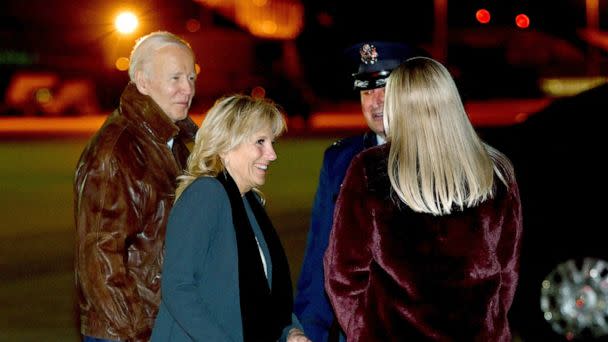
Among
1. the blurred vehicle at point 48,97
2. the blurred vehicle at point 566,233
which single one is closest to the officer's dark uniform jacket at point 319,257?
the blurred vehicle at point 566,233

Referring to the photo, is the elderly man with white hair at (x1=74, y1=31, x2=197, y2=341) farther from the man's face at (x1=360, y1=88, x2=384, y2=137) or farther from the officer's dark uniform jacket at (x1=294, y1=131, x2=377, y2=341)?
the man's face at (x1=360, y1=88, x2=384, y2=137)

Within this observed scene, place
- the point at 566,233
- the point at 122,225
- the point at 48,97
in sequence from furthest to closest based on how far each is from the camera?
1. the point at 48,97
2. the point at 566,233
3. the point at 122,225

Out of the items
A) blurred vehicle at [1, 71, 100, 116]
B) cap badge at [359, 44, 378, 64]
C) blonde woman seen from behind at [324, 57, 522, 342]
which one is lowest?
blurred vehicle at [1, 71, 100, 116]

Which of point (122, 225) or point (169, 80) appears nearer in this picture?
point (122, 225)

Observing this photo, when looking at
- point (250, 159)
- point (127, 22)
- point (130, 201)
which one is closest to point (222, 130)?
point (250, 159)

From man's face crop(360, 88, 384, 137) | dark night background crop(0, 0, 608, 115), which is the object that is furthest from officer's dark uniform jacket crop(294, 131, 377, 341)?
dark night background crop(0, 0, 608, 115)

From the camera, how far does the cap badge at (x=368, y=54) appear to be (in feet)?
15.3

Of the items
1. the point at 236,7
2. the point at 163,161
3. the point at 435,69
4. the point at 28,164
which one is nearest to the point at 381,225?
the point at 435,69

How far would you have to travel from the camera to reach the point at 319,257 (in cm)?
453

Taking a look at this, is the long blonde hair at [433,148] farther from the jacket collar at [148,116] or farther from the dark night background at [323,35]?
the dark night background at [323,35]

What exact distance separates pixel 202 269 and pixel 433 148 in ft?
2.70

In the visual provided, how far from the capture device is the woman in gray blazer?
3.65m

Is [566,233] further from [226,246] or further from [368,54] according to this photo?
[226,246]

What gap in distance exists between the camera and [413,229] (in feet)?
11.2
